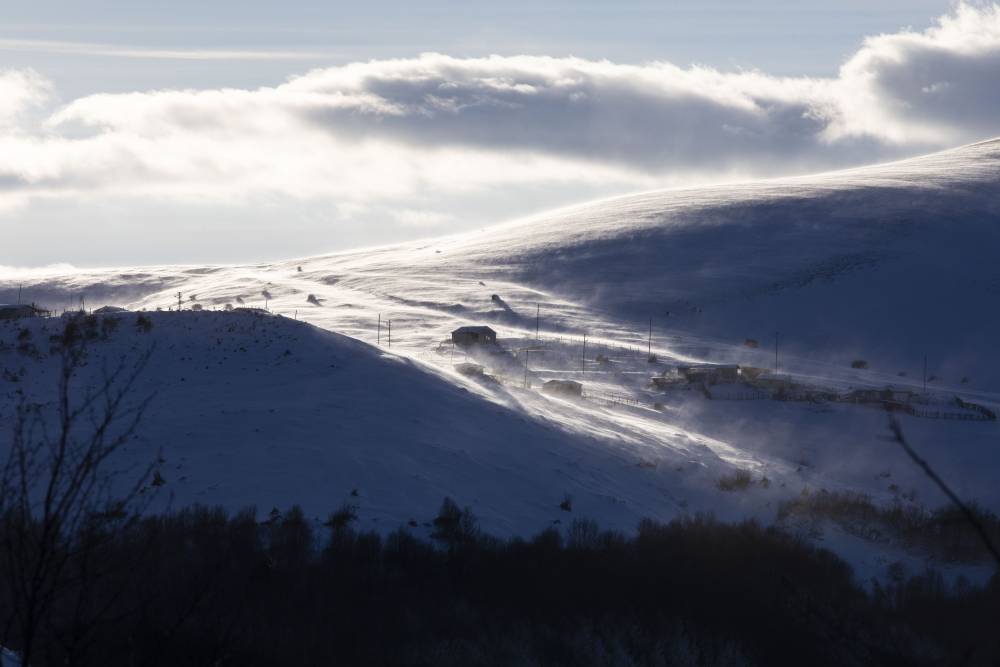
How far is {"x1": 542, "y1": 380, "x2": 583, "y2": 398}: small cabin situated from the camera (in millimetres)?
36500

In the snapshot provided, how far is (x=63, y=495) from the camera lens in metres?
7.81

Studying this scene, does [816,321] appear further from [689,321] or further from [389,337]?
[389,337]

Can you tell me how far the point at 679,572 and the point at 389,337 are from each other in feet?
106

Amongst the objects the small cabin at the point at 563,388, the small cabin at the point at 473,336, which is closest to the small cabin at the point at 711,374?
the small cabin at the point at 563,388

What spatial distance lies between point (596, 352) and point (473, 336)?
225 inches

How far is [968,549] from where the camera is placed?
22.9 meters

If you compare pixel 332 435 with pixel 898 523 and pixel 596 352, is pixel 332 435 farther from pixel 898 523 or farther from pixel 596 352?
pixel 596 352

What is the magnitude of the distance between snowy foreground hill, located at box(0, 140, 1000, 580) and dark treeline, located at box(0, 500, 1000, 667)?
5.79 feet

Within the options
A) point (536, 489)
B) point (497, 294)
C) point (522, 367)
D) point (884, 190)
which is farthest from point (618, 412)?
point (884, 190)

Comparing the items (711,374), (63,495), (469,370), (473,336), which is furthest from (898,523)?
(473,336)

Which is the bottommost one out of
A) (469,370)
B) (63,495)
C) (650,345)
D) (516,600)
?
(650,345)

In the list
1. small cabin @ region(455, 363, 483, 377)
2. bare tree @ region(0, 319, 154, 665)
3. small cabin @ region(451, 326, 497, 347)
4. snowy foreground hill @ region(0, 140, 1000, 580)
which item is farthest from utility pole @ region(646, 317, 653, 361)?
bare tree @ region(0, 319, 154, 665)

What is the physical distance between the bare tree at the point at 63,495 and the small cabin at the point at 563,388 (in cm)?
1450

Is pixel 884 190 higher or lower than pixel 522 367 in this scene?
higher
